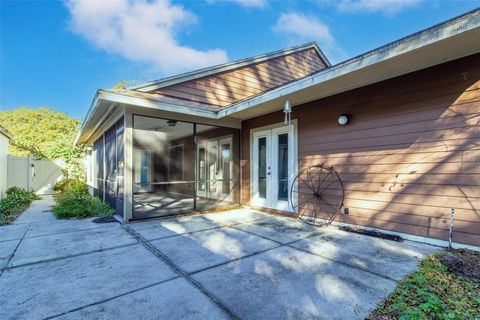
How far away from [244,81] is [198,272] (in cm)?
643

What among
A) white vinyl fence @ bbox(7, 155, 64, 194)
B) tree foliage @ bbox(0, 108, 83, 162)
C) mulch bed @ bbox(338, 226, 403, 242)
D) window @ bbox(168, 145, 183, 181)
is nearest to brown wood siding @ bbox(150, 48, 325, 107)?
window @ bbox(168, 145, 183, 181)

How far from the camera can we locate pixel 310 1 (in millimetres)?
8734

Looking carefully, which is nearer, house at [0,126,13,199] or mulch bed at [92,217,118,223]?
mulch bed at [92,217,118,223]

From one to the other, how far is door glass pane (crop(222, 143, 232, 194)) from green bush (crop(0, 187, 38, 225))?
4.88m

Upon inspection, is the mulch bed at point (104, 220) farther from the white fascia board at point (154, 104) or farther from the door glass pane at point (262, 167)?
the door glass pane at point (262, 167)

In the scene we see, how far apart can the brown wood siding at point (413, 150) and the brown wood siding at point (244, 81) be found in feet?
11.1

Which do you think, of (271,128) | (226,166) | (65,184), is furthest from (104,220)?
(65,184)

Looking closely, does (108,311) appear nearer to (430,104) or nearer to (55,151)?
(430,104)

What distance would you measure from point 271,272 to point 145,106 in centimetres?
392

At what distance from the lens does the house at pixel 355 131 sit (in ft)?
10.7

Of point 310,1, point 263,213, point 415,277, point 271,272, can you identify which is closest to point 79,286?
point 271,272

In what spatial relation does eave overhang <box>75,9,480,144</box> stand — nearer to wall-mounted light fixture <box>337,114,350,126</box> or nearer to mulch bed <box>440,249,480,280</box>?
wall-mounted light fixture <box>337,114,350,126</box>

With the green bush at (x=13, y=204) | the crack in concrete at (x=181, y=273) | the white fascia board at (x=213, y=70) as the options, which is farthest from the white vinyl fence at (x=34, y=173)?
the crack in concrete at (x=181, y=273)

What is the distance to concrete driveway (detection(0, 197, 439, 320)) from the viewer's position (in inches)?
79.6
